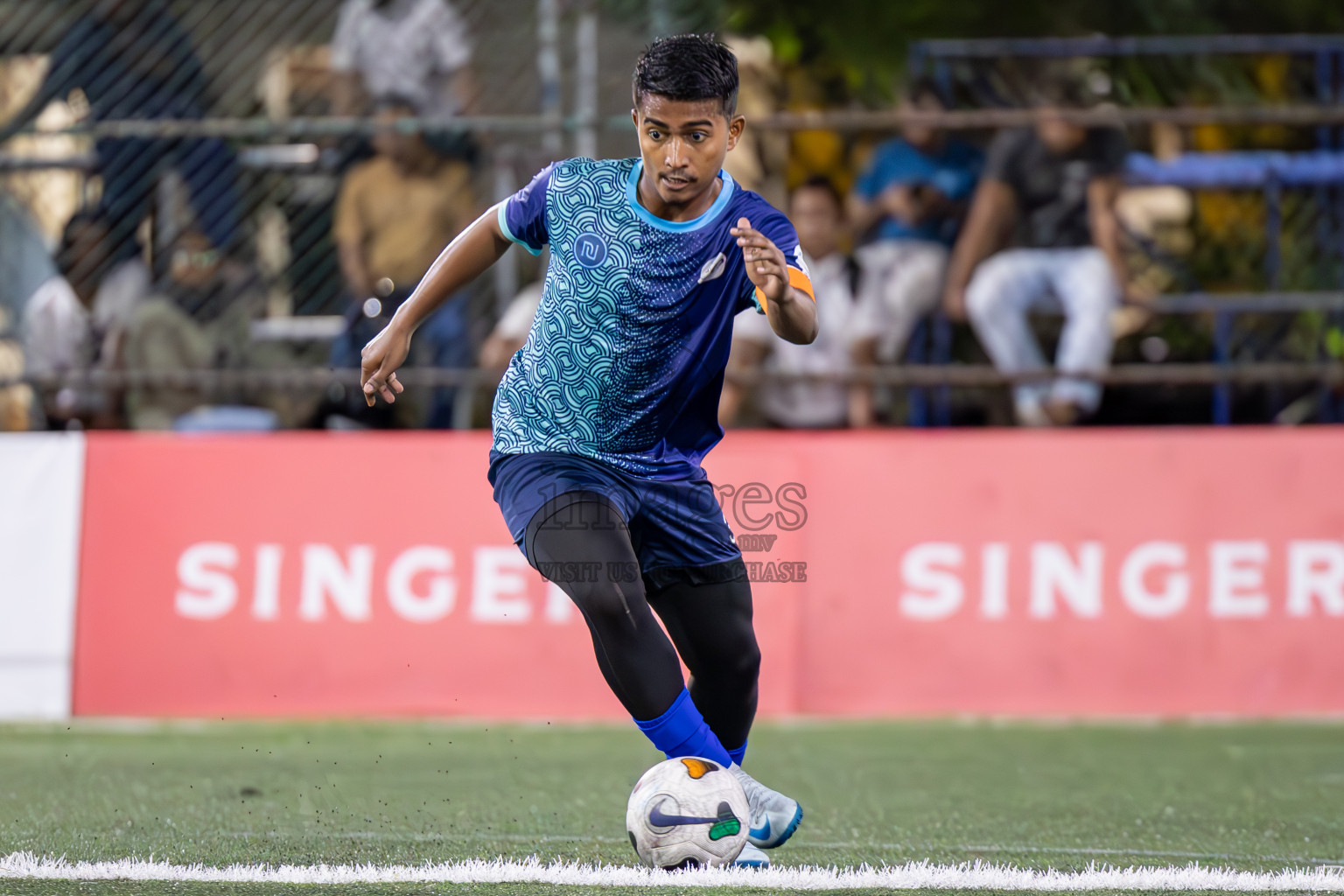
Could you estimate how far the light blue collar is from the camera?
13.4 ft

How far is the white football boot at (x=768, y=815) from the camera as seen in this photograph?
4164 mm

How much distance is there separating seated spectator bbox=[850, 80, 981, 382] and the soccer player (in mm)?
4290

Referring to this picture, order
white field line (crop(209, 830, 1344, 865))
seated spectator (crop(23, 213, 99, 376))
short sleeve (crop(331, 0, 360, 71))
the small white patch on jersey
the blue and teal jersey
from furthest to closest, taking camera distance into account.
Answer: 1. short sleeve (crop(331, 0, 360, 71))
2. seated spectator (crop(23, 213, 99, 376))
3. white field line (crop(209, 830, 1344, 865))
4. the blue and teal jersey
5. the small white patch on jersey

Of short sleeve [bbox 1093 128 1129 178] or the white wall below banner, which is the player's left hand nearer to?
the white wall below banner

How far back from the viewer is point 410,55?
8570 mm

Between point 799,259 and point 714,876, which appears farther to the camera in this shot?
point 799,259

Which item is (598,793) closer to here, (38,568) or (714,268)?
(714,268)

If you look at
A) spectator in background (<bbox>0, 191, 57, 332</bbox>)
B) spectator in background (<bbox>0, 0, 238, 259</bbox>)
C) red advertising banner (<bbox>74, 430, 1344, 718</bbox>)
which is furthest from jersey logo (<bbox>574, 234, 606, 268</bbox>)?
spectator in background (<bbox>0, 191, 57, 332</bbox>)

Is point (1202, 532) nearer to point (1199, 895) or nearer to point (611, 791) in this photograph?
point (611, 791)

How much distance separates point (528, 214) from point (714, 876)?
5.57 feet

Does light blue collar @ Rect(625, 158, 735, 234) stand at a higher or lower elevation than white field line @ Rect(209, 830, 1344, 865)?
higher

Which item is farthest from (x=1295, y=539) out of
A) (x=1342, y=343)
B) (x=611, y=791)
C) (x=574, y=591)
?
(x=574, y=591)

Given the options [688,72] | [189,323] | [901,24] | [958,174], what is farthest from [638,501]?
[901,24]

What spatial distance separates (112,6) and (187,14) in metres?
0.40
